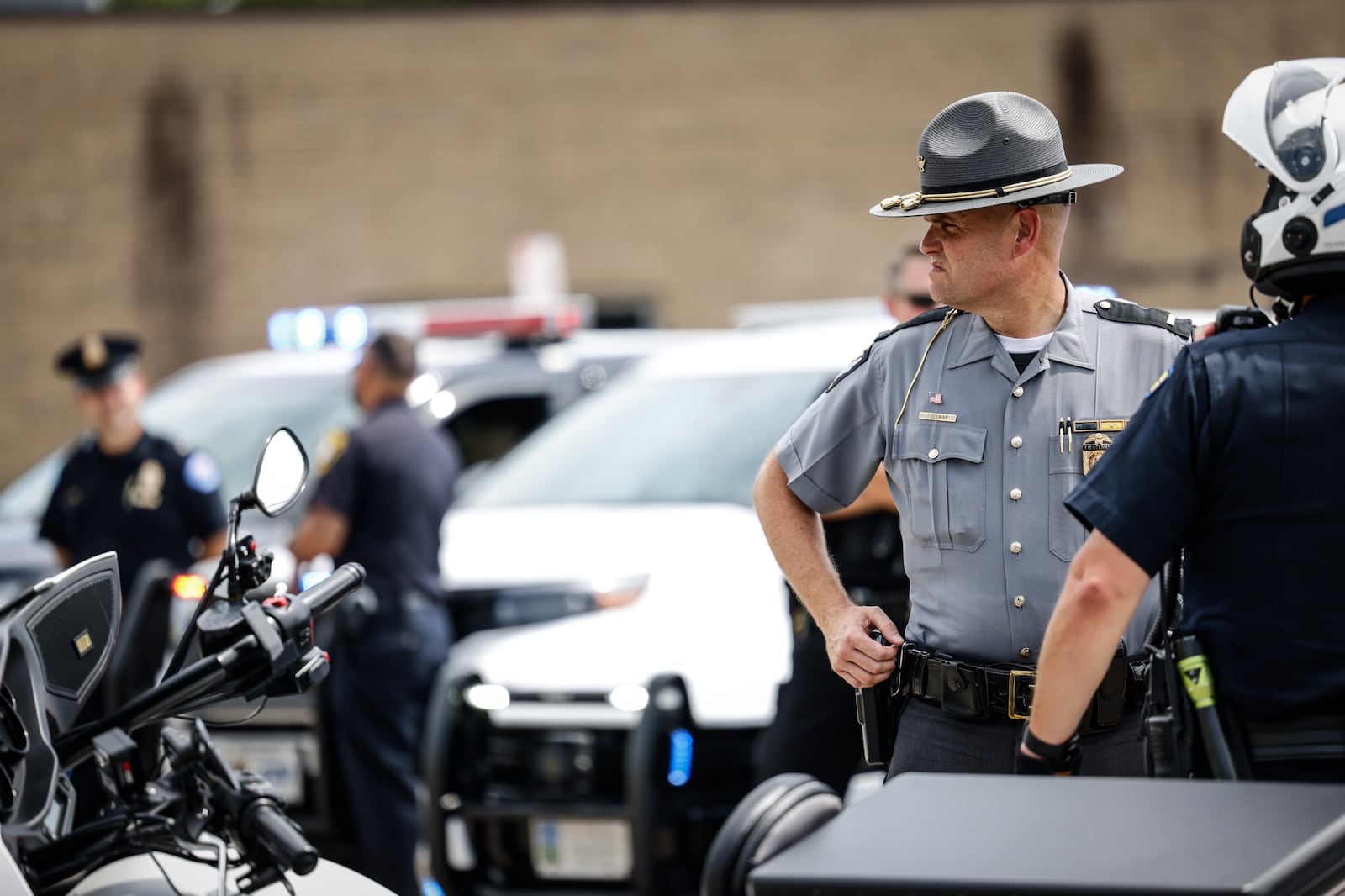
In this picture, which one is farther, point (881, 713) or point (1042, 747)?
point (881, 713)

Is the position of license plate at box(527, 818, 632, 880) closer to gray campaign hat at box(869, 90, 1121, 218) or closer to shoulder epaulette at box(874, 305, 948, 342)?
shoulder epaulette at box(874, 305, 948, 342)

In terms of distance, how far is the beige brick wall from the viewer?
65.4 ft

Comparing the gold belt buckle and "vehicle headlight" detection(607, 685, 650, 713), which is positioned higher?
the gold belt buckle

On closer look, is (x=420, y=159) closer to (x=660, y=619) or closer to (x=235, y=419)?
(x=235, y=419)

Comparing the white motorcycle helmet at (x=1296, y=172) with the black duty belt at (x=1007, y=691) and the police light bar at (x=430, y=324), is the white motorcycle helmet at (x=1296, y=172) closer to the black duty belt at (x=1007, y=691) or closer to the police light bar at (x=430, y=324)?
the black duty belt at (x=1007, y=691)

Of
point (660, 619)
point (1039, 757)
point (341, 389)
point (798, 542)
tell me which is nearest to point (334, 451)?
point (341, 389)

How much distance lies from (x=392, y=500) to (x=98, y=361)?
1.43 meters

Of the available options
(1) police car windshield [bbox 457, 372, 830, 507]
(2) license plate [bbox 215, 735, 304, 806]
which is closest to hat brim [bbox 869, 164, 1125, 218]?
(1) police car windshield [bbox 457, 372, 830, 507]

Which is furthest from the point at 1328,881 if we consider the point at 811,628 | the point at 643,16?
the point at 643,16

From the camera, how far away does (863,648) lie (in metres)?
3.19

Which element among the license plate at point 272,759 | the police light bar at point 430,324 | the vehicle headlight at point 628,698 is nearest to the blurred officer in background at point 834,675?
the vehicle headlight at point 628,698

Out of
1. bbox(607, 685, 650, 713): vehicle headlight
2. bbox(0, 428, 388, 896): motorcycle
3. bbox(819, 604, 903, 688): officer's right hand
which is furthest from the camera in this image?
bbox(607, 685, 650, 713): vehicle headlight

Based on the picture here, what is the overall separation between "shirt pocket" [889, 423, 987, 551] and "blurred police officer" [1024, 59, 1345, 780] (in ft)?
1.82

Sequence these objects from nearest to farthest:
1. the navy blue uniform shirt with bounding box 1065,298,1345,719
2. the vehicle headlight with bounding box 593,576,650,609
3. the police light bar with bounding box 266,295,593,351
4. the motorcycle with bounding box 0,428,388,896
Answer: the navy blue uniform shirt with bounding box 1065,298,1345,719 < the motorcycle with bounding box 0,428,388,896 < the vehicle headlight with bounding box 593,576,650,609 < the police light bar with bounding box 266,295,593,351
